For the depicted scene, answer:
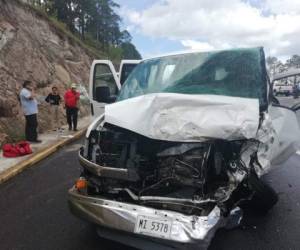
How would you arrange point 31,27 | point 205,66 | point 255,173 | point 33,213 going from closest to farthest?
point 255,173
point 205,66
point 33,213
point 31,27

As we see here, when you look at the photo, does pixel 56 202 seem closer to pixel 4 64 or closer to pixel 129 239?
pixel 129 239

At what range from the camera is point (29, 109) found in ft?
34.1

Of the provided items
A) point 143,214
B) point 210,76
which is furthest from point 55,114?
point 143,214

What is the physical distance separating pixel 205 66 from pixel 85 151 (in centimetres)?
182

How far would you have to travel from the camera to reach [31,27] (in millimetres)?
19594

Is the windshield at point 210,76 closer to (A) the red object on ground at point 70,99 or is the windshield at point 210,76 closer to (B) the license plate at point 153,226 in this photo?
(B) the license plate at point 153,226

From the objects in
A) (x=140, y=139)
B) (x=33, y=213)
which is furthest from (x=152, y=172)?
(x=33, y=213)

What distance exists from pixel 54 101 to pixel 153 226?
35.1 ft

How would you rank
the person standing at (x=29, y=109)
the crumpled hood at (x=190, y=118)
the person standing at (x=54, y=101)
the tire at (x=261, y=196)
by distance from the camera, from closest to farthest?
the crumpled hood at (x=190, y=118) → the tire at (x=261, y=196) → the person standing at (x=29, y=109) → the person standing at (x=54, y=101)

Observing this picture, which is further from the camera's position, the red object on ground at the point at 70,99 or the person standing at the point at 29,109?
the red object on ground at the point at 70,99

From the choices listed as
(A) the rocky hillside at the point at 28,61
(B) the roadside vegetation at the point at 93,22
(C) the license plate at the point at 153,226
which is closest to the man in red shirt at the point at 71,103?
(A) the rocky hillside at the point at 28,61

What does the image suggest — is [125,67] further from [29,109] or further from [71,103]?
[71,103]

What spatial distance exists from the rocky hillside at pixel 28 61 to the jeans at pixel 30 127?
0.84ft

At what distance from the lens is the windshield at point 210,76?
4.40 metres
